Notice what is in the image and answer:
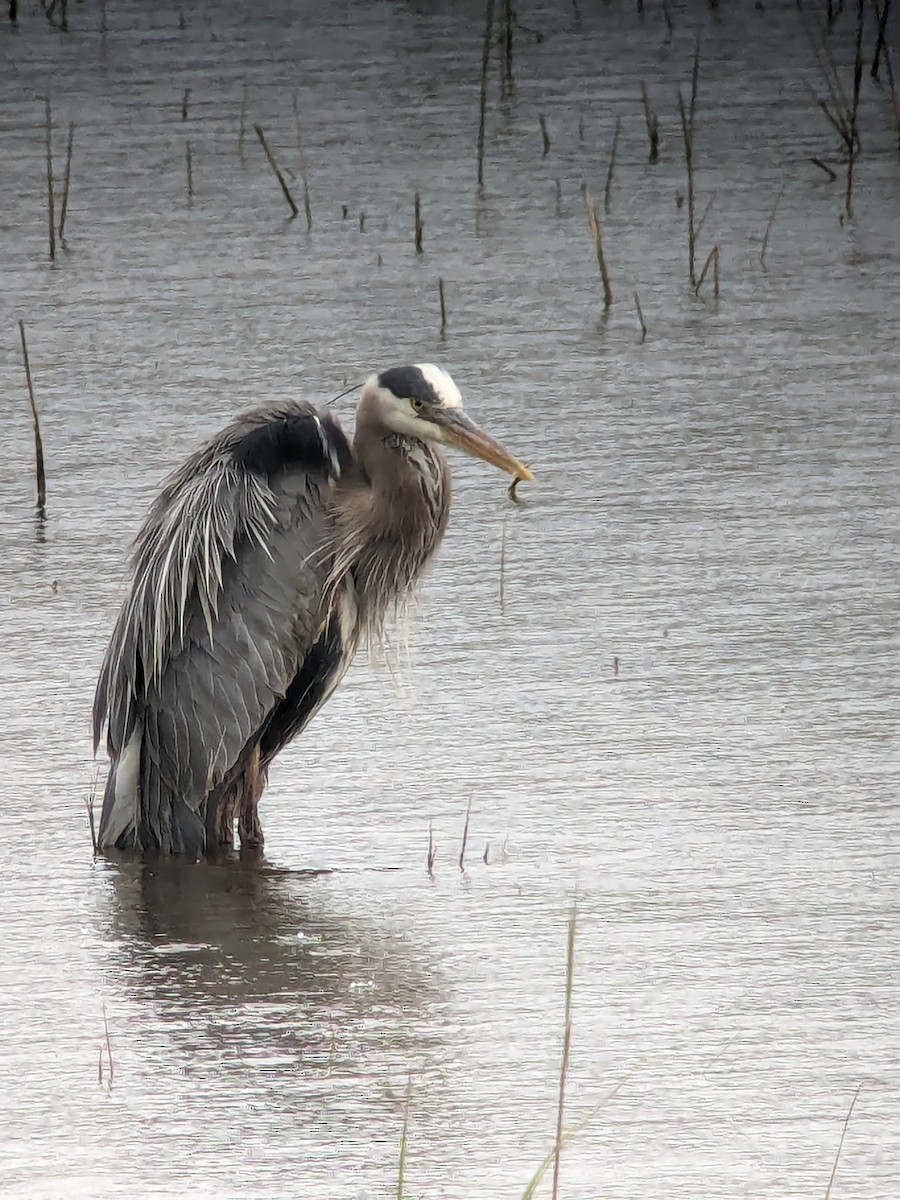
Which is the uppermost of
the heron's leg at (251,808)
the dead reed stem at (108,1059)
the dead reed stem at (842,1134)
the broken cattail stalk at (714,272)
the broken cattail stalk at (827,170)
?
the broken cattail stalk at (827,170)

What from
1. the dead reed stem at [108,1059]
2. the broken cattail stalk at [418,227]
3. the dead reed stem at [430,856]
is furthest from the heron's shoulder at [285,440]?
the broken cattail stalk at [418,227]

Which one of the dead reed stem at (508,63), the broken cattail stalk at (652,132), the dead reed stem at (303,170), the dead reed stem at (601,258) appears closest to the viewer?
the dead reed stem at (601,258)

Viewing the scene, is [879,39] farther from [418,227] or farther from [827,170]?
[418,227]

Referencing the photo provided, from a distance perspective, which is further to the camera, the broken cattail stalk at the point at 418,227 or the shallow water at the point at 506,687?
the broken cattail stalk at the point at 418,227

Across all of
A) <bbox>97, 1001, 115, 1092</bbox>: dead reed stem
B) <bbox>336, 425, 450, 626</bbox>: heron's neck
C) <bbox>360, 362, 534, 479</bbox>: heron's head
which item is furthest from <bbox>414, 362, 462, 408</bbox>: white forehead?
<bbox>97, 1001, 115, 1092</bbox>: dead reed stem

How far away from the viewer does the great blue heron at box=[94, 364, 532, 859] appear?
5.08 m

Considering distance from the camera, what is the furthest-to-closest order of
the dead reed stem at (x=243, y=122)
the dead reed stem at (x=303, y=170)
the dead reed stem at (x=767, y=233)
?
the dead reed stem at (x=243, y=122)
the dead reed stem at (x=303, y=170)
the dead reed stem at (x=767, y=233)

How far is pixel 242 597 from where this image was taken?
5.14 m

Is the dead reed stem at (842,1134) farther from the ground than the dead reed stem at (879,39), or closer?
closer

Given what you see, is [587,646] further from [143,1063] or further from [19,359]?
[19,359]

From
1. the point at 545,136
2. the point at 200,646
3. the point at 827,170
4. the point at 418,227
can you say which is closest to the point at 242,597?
the point at 200,646

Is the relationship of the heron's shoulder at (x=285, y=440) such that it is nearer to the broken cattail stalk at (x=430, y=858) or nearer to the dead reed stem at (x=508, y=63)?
A: the broken cattail stalk at (x=430, y=858)

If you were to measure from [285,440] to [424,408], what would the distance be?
314mm

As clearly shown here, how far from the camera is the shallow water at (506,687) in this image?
146 inches
